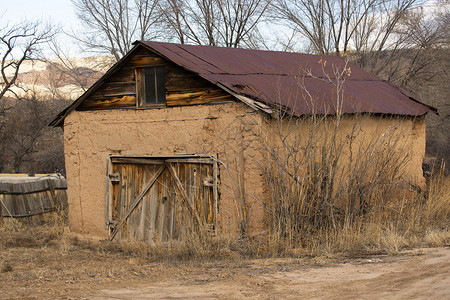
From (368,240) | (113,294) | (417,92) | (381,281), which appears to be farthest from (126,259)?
(417,92)

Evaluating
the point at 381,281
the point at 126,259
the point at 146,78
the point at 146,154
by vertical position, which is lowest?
the point at 126,259

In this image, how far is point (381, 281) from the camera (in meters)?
6.17

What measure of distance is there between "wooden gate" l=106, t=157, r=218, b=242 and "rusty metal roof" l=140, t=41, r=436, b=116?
62.2 inches

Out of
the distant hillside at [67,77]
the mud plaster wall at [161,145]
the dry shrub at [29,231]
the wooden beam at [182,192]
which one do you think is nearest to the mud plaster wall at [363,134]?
the mud plaster wall at [161,145]

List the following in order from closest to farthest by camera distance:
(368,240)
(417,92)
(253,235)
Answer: (368,240), (253,235), (417,92)

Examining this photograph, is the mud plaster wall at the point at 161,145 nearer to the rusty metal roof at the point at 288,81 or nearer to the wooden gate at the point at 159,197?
the wooden gate at the point at 159,197

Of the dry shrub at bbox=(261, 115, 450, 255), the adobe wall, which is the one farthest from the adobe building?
the dry shrub at bbox=(261, 115, 450, 255)

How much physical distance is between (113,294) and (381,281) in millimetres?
2910

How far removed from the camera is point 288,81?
11359mm

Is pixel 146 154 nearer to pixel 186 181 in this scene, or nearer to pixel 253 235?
pixel 186 181

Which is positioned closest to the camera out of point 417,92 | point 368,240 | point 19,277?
point 19,277

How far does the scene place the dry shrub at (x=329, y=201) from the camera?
8.59 meters

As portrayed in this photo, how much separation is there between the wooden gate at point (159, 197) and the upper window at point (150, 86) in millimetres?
1101

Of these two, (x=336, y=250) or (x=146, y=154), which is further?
(x=146, y=154)
